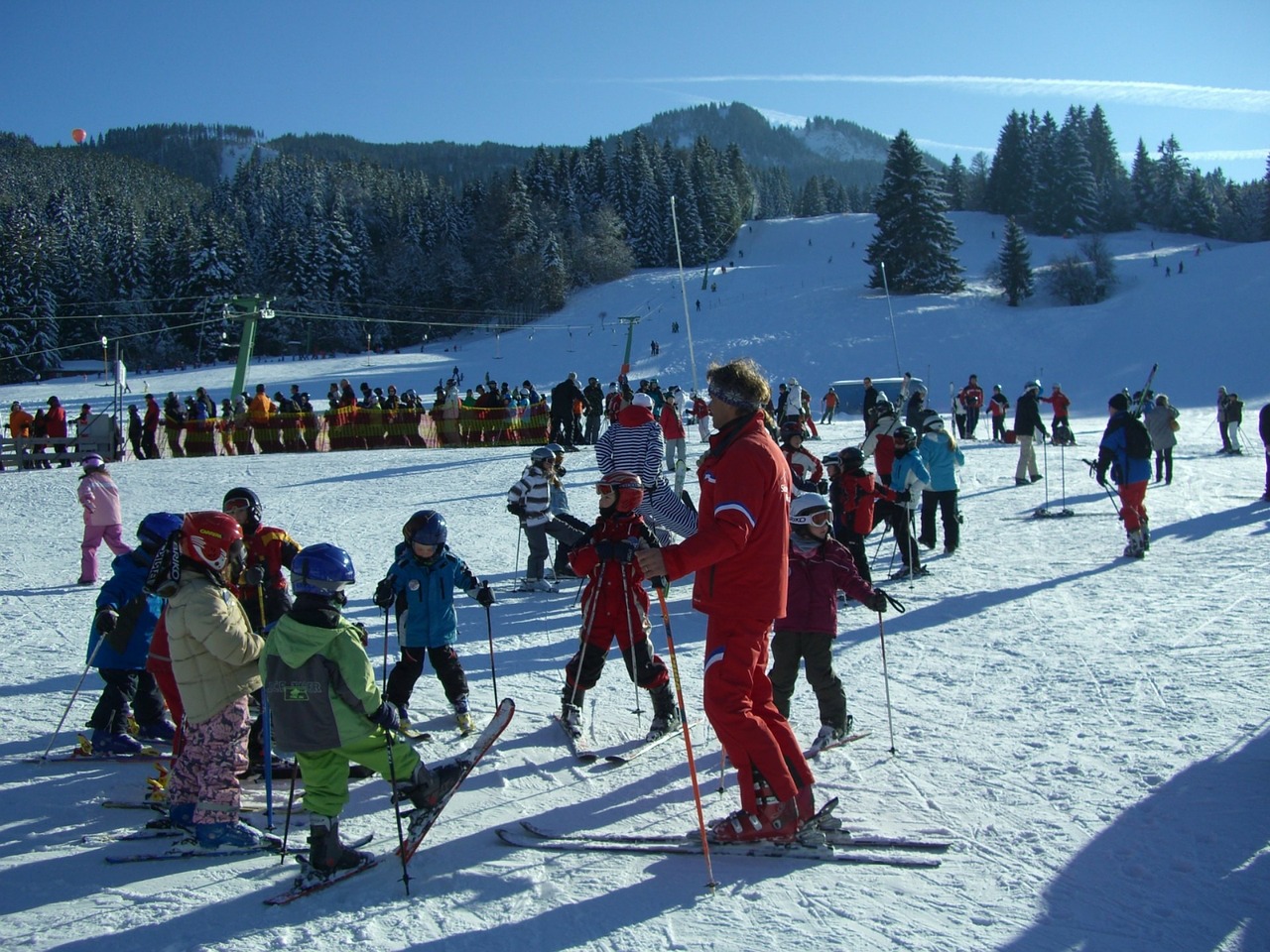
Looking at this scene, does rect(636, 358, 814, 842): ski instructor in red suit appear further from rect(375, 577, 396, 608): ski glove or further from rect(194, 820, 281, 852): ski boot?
rect(375, 577, 396, 608): ski glove

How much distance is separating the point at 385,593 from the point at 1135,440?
8.14 meters

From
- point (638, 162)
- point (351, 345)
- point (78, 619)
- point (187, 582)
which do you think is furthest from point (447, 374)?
point (638, 162)

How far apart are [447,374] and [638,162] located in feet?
159

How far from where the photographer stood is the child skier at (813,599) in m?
4.77

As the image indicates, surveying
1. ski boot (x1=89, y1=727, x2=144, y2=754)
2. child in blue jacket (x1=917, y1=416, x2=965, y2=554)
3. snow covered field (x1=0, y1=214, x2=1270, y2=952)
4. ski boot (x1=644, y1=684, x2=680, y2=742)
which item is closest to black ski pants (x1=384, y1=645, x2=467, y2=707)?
snow covered field (x1=0, y1=214, x2=1270, y2=952)

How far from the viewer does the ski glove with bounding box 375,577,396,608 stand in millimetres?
5191

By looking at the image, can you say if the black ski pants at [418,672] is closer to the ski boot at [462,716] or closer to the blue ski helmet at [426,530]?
the ski boot at [462,716]

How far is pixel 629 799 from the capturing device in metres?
4.57

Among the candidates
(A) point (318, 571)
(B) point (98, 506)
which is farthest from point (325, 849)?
(B) point (98, 506)

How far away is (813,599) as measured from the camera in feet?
15.6

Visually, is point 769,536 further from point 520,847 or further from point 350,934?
point 350,934

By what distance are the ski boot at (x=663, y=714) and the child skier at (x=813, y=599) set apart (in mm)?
703

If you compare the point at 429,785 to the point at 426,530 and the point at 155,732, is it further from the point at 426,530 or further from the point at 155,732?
the point at 155,732

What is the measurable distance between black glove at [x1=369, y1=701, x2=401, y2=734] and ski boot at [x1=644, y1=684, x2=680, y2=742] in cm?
193
